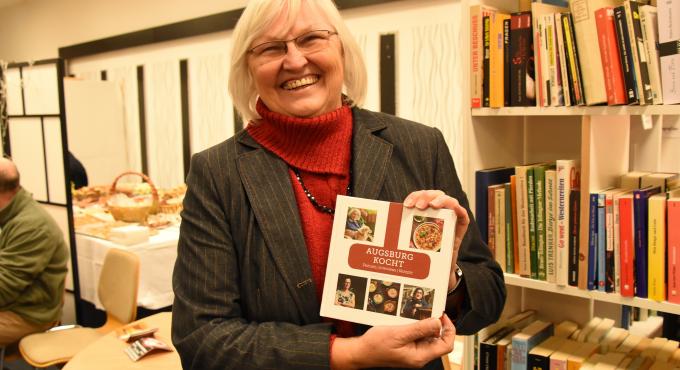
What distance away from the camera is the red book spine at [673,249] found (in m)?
1.48

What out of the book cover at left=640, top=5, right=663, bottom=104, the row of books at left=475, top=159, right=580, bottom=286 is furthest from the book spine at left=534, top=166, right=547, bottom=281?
the book cover at left=640, top=5, right=663, bottom=104

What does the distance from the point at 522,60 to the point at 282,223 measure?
3.10ft

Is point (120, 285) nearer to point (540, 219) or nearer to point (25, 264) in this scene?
point (25, 264)

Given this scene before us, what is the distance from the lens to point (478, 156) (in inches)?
72.2

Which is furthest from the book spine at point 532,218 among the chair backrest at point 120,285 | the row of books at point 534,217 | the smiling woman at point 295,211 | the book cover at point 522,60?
the chair backrest at point 120,285

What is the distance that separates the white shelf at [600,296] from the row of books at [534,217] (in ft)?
0.06

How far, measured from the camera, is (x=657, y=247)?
1.51m

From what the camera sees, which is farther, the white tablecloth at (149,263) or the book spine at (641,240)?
the white tablecloth at (149,263)

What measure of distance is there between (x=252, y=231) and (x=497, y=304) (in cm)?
53

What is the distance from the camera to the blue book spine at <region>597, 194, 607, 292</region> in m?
1.58

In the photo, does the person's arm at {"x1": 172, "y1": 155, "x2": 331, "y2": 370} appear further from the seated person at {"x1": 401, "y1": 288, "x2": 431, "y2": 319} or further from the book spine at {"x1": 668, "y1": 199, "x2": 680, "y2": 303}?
the book spine at {"x1": 668, "y1": 199, "x2": 680, "y2": 303}

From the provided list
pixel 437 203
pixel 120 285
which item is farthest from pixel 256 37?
pixel 120 285

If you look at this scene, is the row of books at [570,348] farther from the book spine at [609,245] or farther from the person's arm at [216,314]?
the person's arm at [216,314]

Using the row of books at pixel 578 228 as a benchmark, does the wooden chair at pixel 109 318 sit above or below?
below
